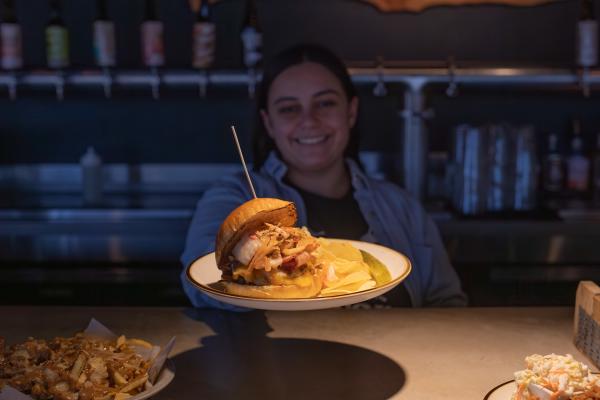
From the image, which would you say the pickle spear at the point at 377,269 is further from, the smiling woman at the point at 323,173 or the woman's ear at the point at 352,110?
the woman's ear at the point at 352,110

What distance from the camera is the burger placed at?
1058mm

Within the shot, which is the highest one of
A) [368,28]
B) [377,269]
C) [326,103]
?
[368,28]

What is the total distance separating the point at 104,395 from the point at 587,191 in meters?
2.40

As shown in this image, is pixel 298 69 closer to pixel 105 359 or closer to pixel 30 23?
pixel 105 359

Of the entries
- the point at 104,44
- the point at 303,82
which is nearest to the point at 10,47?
the point at 104,44

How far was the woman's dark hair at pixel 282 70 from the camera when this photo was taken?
84.6 inches

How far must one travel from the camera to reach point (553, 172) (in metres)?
2.88

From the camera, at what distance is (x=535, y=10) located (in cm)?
309

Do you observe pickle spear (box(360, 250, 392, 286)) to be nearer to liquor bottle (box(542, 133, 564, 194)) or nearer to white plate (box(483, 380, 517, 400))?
white plate (box(483, 380, 517, 400))

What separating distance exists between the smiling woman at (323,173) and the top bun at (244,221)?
2.96 feet

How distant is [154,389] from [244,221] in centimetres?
27

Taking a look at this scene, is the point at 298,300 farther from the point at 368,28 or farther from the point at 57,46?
the point at 368,28

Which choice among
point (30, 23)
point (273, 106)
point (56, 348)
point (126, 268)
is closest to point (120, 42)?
point (30, 23)

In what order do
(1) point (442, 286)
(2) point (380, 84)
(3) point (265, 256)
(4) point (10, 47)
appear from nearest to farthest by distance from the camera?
(3) point (265, 256) < (1) point (442, 286) < (2) point (380, 84) < (4) point (10, 47)
